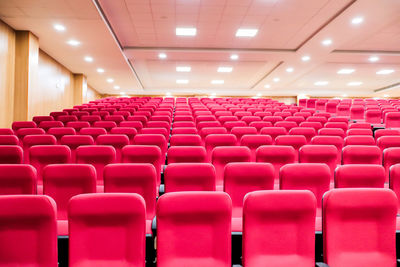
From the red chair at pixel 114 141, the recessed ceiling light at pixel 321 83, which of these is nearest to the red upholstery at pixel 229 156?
the red chair at pixel 114 141

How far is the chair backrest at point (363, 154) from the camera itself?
2.60m

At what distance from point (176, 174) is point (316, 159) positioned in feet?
4.27

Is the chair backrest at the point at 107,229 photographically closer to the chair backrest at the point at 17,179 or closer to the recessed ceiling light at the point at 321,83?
the chair backrest at the point at 17,179

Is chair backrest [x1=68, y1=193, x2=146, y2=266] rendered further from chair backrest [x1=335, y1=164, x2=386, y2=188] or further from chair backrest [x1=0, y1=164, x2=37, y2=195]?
chair backrest [x1=335, y1=164, x2=386, y2=188]

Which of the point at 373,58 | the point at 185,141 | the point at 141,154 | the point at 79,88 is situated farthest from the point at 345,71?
the point at 141,154

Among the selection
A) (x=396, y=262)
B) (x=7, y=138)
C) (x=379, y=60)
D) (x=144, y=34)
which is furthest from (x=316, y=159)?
(x=379, y=60)

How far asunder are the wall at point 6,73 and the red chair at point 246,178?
226 inches

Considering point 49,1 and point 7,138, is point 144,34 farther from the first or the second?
point 7,138

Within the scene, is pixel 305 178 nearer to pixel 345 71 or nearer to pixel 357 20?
pixel 357 20

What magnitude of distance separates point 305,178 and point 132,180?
1042 millimetres

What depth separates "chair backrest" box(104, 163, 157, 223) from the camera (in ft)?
6.30

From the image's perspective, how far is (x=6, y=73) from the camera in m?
6.27

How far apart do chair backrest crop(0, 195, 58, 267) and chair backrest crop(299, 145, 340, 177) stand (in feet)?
6.32

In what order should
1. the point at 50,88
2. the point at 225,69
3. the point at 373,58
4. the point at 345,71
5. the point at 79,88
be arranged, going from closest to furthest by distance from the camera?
the point at 50,88
the point at 373,58
the point at 225,69
the point at 79,88
the point at 345,71
